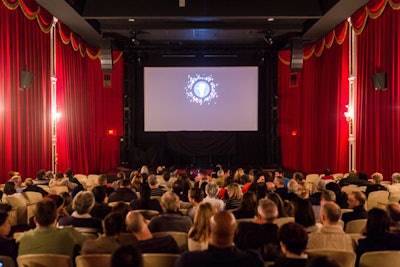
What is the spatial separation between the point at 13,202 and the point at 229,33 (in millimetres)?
11243

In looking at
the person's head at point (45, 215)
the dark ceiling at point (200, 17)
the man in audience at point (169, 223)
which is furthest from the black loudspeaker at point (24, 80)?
the person's head at point (45, 215)

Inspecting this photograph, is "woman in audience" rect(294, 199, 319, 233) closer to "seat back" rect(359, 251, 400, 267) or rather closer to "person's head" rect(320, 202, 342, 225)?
"person's head" rect(320, 202, 342, 225)

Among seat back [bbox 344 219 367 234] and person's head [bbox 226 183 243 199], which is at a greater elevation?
person's head [bbox 226 183 243 199]

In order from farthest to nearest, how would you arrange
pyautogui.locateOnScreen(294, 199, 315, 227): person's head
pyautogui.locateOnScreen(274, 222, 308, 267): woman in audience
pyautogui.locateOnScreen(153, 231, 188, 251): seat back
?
1. pyautogui.locateOnScreen(294, 199, 315, 227): person's head
2. pyautogui.locateOnScreen(153, 231, 188, 251): seat back
3. pyautogui.locateOnScreen(274, 222, 308, 267): woman in audience

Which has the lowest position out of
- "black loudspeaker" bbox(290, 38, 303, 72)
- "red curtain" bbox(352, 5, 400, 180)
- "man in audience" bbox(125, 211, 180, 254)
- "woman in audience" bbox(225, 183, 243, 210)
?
"woman in audience" bbox(225, 183, 243, 210)

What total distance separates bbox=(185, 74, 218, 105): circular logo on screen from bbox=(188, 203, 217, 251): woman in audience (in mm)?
14102

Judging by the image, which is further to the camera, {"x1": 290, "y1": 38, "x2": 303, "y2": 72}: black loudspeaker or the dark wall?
the dark wall

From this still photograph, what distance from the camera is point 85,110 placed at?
15.8m

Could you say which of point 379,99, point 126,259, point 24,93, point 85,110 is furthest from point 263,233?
point 85,110

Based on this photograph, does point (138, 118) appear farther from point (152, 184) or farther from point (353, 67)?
point (152, 184)

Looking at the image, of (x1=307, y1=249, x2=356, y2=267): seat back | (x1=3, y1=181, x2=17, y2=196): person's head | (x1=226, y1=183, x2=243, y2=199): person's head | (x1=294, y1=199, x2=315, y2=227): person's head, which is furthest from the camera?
(x1=3, y1=181, x2=17, y2=196): person's head

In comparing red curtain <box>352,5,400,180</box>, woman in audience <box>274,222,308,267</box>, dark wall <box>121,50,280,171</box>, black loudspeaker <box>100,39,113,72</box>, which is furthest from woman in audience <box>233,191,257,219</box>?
dark wall <box>121,50,280,171</box>

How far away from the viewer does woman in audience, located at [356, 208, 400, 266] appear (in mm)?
3619

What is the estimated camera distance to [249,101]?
1784cm
